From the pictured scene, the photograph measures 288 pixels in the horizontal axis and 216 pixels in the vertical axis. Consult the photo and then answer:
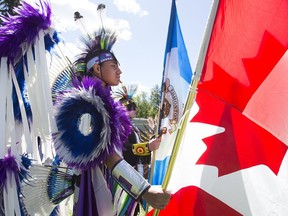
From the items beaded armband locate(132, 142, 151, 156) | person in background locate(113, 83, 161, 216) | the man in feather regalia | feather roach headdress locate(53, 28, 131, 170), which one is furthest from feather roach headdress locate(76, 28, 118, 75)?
beaded armband locate(132, 142, 151, 156)

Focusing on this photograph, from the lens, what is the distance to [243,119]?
69.3 inches

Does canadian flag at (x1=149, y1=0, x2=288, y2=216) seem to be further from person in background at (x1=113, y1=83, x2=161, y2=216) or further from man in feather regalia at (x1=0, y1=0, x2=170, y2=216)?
person in background at (x1=113, y1=83, x2=161, y2=216)

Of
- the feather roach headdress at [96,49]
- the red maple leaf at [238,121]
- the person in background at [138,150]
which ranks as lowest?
the person in background at [138,150]

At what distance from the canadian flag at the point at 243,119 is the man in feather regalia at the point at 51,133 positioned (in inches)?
13.3

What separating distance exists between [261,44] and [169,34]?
5.25 feet

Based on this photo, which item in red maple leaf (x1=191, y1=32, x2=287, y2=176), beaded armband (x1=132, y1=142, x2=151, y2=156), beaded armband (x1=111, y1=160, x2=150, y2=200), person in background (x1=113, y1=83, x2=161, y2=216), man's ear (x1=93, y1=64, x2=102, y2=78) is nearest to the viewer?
beaded armband (x1=111, y1=160, x2=150, y2=200)

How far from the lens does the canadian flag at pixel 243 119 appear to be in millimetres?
1674

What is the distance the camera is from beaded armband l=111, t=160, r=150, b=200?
159cm

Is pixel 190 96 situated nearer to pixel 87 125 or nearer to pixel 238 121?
pixel 238 121

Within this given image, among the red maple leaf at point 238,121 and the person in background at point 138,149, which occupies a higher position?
the red maple leaf at point 238,121

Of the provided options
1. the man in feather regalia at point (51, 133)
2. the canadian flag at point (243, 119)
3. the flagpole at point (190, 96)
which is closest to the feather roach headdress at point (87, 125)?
the man in feather regalia at point (51, 133)

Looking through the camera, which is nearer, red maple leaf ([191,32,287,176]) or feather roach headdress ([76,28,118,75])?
red maple leaf ([191,32,287,176])

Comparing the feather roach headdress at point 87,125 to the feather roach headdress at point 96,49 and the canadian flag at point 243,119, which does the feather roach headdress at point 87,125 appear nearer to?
the canadian flag at point 243,119

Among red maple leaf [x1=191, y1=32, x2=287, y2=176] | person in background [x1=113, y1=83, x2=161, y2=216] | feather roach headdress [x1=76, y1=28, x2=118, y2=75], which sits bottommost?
person in background [x1=113, y1=83, x2=161, y2=216]
